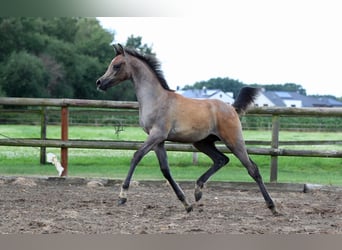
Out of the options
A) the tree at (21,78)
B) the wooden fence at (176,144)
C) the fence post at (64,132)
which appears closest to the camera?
the wooden fence at (176,144)

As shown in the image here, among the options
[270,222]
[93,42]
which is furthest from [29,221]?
[93,42]

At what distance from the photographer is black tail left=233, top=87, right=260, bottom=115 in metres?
6.37

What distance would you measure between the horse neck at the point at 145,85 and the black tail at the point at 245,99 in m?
0.95

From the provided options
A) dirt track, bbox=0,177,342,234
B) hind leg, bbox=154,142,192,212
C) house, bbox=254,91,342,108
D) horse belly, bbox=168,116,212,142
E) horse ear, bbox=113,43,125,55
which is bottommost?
dirt track, bbox=0,177,342,234

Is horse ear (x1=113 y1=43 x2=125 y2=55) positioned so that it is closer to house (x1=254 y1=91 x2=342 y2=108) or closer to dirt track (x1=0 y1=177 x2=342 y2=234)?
dirt track (x1=0 y1=177 x2=342 y2=234)

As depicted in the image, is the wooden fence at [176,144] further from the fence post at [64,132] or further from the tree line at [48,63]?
the tree line at [48,63]

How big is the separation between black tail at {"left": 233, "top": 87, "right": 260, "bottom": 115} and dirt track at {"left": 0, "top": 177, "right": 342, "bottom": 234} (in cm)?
114

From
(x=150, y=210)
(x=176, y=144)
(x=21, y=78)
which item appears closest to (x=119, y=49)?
(x=150, y=210)

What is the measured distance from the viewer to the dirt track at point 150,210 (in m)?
4.48

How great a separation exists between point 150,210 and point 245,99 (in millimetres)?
1772

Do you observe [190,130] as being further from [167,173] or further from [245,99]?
[245,99]

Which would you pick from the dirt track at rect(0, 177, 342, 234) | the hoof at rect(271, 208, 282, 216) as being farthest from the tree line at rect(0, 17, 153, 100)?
the hoof at rect(271, 208, 282, 216)

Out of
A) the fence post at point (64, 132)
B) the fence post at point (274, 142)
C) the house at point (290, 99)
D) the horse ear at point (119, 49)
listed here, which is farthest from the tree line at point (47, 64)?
the horse ear at point (119, 49)

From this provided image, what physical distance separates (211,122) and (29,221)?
2.29 m
